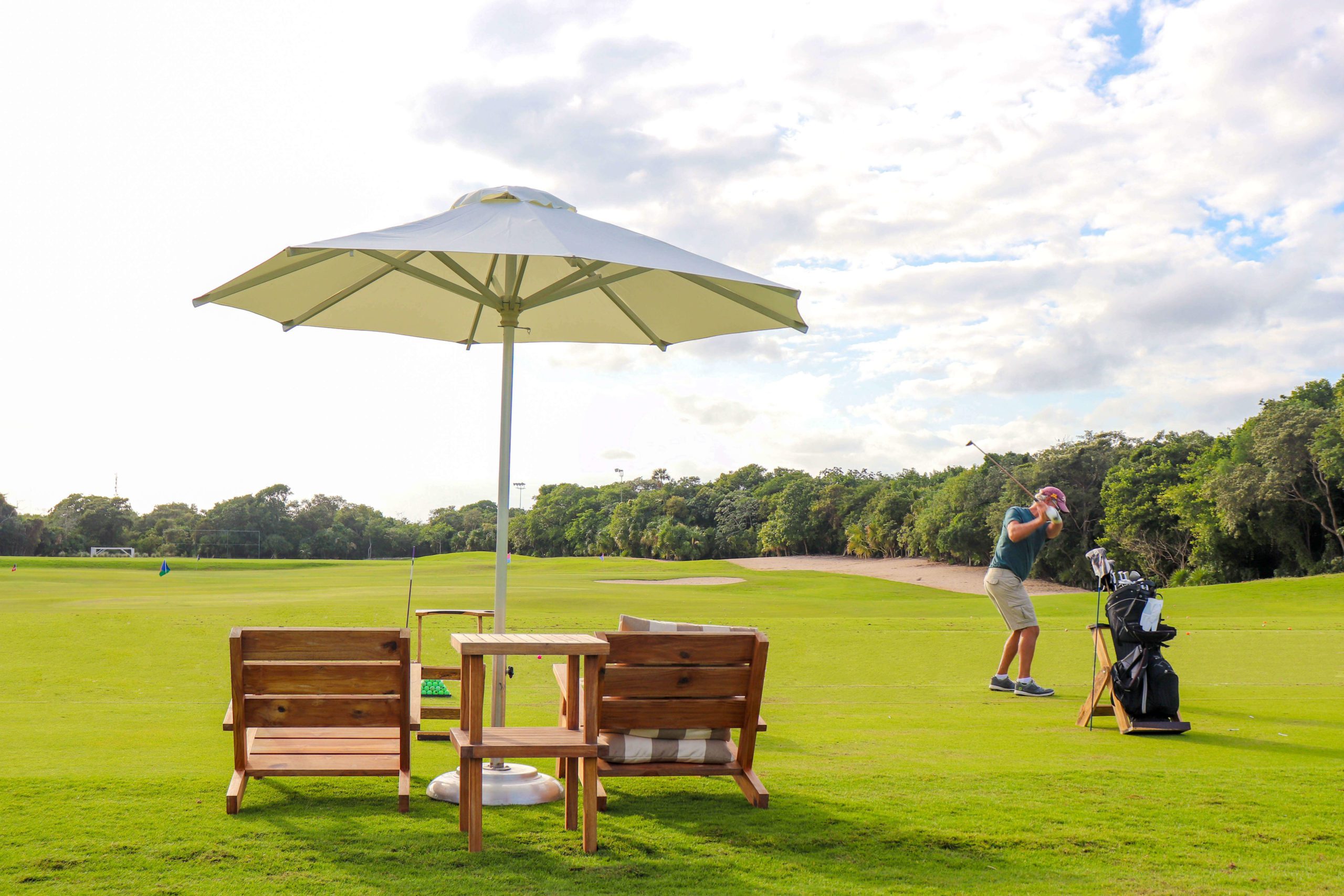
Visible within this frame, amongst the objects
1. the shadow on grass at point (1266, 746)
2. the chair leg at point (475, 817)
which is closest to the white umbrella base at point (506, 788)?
the chair leg at point (475, 817)

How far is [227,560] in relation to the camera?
5181 cm

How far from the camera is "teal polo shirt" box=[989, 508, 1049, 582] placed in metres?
8.92

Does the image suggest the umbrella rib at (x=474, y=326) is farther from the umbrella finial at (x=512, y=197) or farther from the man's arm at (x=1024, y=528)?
the man's arm at (x=1024, y=528)

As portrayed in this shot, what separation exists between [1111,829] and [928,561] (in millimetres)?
56694

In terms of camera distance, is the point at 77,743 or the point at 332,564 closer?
the point at 77,743

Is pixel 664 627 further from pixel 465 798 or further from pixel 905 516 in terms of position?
pixel 905 516

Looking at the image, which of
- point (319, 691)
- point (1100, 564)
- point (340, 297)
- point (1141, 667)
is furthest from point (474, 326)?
point (1141, 667)

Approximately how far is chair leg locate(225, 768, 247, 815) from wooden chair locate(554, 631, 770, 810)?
1622 millimetres

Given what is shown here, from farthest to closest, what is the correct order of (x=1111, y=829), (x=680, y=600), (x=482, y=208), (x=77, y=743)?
(x=680, y=600) < (x=77, y=743) < (x=482, y=208) < (x=1111, y=829)

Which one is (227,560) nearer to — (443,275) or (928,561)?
(928,561)

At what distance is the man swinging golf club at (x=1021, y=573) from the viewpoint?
8.75m

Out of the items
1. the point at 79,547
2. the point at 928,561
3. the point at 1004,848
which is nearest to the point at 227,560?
the point at 79,547

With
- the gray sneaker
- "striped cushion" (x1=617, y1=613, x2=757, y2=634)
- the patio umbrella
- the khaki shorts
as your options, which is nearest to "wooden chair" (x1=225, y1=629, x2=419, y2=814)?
the patio umbrella

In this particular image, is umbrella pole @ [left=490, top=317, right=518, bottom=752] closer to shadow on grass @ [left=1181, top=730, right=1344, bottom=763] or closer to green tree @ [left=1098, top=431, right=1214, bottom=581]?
shadow on grass @ [left=1181, top=730, right=1344, bottom=763]
